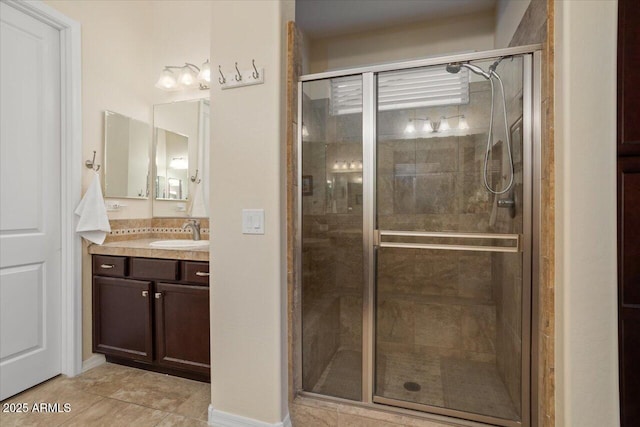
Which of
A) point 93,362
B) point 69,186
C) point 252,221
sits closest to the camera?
point 252,221

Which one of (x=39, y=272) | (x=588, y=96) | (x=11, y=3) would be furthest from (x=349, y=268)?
(x=11, y=3)

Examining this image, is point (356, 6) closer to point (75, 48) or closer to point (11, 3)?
point (75, 48)

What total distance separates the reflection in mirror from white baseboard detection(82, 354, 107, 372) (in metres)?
1.33

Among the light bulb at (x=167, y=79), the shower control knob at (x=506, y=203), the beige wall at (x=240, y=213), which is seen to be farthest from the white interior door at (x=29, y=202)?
the shower control knob at (x=506, y=203)

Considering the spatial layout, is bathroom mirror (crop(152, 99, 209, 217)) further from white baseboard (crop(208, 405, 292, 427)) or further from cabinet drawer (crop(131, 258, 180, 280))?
white baseboard (crop(208, 405, 292, 427))

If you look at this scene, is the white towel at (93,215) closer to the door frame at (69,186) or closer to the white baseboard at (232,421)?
the door frame at (69,186)

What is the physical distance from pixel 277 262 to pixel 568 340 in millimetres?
1256

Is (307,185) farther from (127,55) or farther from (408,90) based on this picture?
(127,55)

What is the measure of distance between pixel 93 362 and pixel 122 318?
0.46 m

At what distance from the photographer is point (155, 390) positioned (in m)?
1.98

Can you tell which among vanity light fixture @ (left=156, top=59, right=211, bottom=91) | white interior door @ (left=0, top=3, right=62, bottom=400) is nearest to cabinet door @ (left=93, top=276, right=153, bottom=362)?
white interior door @ (left=0, top=3, right=62, bottom=400)

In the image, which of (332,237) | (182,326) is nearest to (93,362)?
(182,326)

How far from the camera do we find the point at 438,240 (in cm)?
169

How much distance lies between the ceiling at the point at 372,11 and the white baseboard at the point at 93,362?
3.18m
